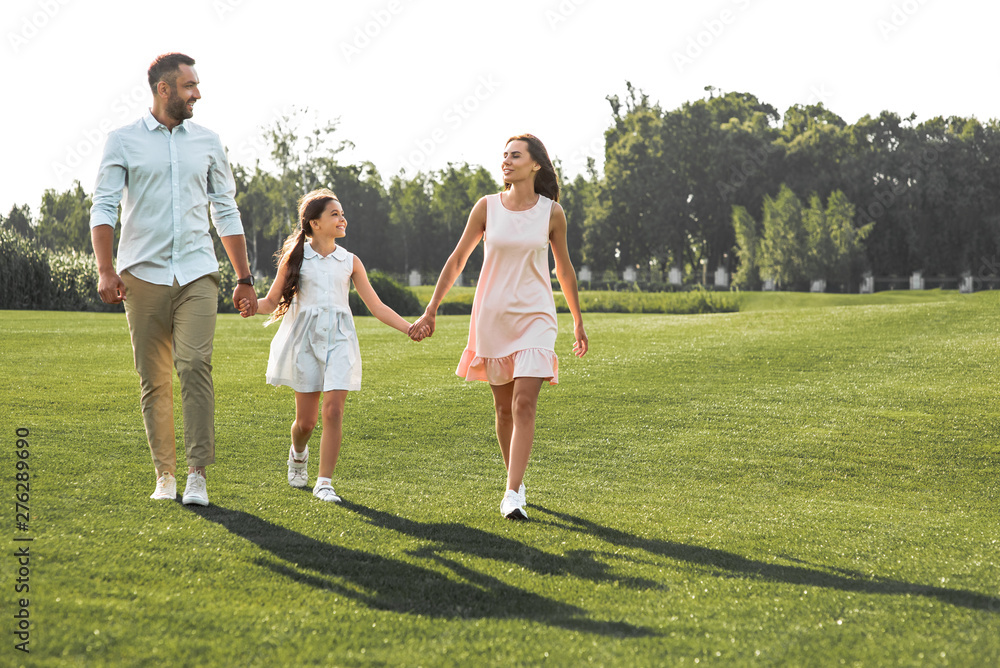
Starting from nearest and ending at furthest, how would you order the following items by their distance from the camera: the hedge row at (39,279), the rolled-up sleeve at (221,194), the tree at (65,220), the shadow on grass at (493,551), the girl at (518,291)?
the shadow on grass at (493,551) < the rolled-up sleeve at (221,194) < the girl at (518,291) < the hedge row at (39,279) < the tree at (65,220)

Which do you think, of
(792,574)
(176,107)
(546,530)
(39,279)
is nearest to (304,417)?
(546,530)

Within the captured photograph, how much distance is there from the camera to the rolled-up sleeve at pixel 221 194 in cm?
520

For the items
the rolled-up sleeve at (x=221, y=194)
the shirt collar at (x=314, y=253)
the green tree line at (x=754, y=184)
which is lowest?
the shirt collar at (x=314, y=253)

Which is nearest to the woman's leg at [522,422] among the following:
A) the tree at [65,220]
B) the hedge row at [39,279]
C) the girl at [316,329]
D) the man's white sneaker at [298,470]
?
the girl at [316,329]

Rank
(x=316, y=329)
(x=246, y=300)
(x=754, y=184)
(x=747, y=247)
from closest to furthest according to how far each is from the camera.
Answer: (x=246, y=300)
(x=316, y=329)
(x=747, y=247)
(x=754, y=184)

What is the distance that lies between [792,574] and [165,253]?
12.4ft

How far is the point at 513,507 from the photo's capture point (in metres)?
5.10

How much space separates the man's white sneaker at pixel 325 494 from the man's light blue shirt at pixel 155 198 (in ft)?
4.97

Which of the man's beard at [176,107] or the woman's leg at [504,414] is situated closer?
the man's beard at [176,107]

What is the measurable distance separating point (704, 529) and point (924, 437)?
4.16 metres

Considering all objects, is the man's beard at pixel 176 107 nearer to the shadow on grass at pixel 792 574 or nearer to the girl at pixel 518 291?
the girl at pixel 518 291

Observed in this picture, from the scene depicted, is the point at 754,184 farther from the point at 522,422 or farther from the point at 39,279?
the point at 522,422

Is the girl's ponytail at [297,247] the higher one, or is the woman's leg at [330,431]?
the girl's ponytail at [297,247]

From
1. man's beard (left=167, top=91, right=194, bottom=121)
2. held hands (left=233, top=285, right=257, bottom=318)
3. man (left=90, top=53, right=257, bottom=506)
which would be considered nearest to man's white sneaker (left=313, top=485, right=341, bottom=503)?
man (left=90, top=53, right=257, bottom=506)
